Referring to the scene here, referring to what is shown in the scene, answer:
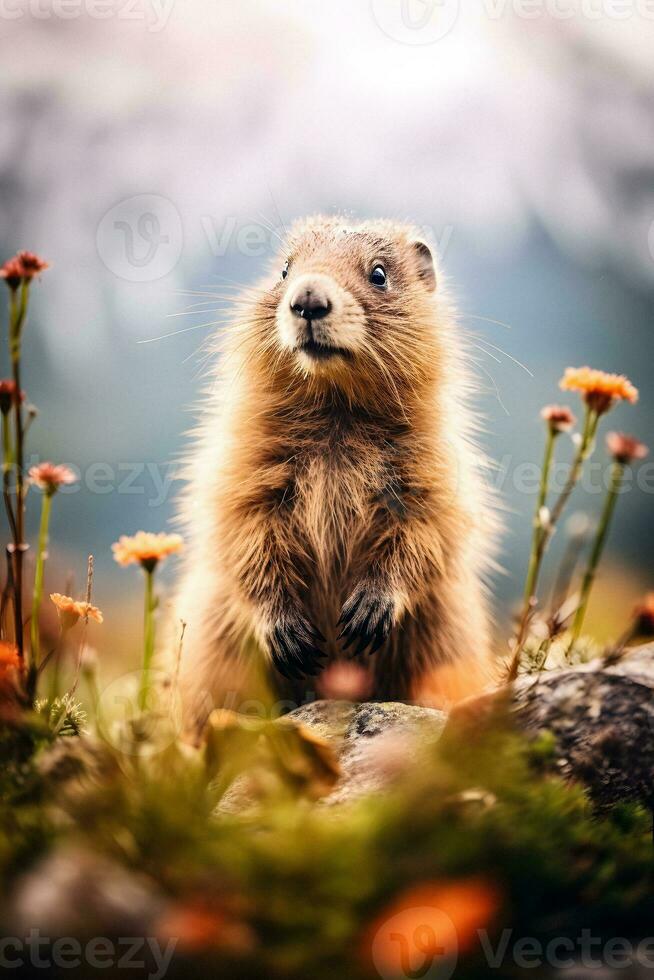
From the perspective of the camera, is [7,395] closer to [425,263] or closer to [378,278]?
[378,278]

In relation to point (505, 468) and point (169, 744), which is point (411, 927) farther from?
point (505, 468)

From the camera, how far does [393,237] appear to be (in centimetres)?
271

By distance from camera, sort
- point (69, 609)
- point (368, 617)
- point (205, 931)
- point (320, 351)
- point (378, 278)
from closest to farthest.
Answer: point (205, 931), point (69, 609), point (368, 617), point (320, 351), point (378, 278)

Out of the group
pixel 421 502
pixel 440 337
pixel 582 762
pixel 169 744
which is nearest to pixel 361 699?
pixel 421 502

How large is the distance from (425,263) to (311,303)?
0.83 m

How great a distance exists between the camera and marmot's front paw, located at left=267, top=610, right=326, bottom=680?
2.03 metres

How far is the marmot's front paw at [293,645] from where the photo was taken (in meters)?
2.03

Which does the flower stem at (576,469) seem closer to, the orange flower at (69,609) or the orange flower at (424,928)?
the orange flower at (424,928)

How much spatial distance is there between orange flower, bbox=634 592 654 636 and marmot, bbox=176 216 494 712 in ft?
2.69

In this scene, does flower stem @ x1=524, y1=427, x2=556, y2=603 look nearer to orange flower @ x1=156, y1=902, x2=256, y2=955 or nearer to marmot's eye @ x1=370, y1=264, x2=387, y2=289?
orange flower @ x1=156, y1=902, x2=256, y2=955

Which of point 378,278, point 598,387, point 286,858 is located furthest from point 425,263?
point 286,858

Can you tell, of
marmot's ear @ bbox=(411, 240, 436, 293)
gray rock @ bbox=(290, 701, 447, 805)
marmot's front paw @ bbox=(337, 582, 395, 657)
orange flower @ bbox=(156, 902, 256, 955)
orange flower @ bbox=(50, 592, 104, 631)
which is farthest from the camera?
marmot's ear @ bbox=(411, 240, 436, 293)

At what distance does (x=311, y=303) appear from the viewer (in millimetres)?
2105

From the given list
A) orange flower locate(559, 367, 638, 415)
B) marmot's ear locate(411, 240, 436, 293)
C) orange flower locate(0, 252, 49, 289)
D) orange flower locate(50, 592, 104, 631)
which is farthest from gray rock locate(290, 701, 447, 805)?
marmot's ear locate(411, 240, 436, 293)
